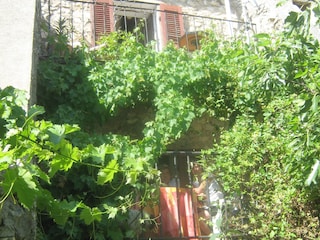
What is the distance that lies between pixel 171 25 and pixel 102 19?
988mm

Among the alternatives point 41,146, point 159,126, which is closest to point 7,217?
point 41,146

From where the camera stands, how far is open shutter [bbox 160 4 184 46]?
7029 mm

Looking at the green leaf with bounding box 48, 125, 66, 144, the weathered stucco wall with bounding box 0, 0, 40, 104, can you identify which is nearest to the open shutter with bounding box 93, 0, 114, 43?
the weathered stucco wall with bounding box 0, 0, 40, 104

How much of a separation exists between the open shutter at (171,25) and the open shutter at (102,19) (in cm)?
74

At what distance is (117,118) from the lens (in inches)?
206

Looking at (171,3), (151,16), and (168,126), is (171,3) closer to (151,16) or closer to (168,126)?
(151,16)

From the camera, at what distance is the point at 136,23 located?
7.12 metres

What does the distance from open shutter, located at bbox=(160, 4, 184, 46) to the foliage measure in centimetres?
153

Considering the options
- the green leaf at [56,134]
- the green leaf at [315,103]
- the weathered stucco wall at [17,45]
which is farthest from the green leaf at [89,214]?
the green leaf at [315,103]

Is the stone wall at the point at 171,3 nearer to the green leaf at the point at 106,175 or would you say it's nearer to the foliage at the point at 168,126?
the foliage at the point at 168,126

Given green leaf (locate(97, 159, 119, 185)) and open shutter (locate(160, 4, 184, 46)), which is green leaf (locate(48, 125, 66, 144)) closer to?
green leaf (locate(97, 159, 119, 185))

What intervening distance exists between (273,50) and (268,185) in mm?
1272

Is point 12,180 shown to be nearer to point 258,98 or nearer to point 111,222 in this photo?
point 111,222

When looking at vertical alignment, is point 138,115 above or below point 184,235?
above
